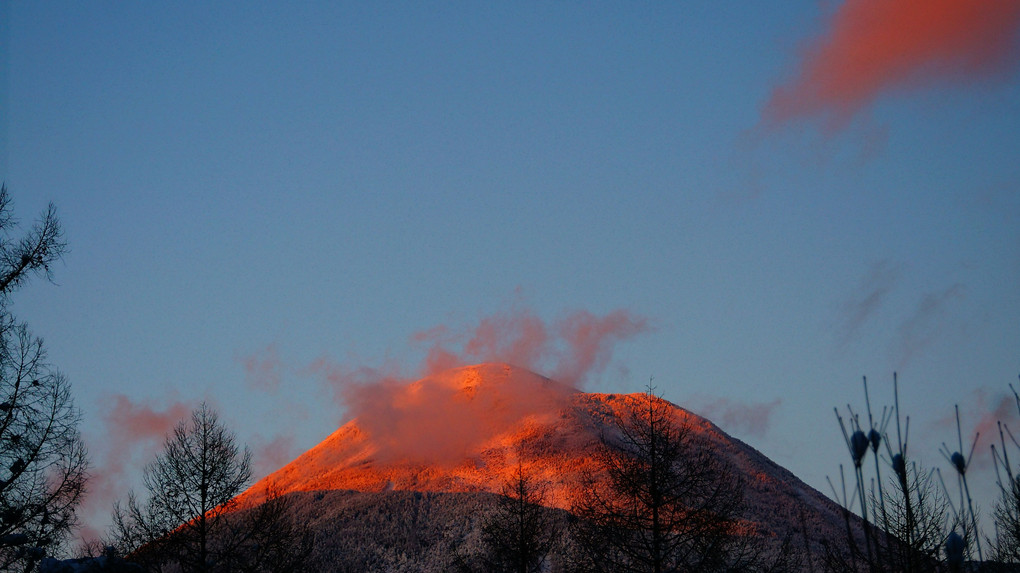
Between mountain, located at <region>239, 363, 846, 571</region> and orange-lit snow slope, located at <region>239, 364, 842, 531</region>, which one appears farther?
orange-lit snow slope, located at <region>239, 364, 842, 531</region>

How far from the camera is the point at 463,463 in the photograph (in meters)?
96.4

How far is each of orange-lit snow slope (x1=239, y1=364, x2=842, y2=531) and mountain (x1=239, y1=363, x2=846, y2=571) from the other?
0.52 ft

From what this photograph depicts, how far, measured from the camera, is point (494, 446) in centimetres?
9906

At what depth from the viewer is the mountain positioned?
80125 millimetres

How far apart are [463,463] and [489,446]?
13.5 feet

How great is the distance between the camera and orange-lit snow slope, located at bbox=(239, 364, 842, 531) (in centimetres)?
8844

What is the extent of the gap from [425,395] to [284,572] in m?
85.0

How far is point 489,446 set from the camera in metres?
99.3

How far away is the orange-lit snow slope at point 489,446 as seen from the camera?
88438mm

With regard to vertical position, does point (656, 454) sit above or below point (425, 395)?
below

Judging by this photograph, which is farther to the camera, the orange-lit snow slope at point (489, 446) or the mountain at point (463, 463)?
the orange-lit snow slope at point (489, 446)

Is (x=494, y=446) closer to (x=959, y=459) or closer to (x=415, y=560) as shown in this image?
(x=415, y=560)

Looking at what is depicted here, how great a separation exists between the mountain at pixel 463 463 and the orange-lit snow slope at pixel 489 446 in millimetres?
158

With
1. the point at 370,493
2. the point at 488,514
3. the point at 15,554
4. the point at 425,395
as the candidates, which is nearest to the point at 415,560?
the point at 488,514
